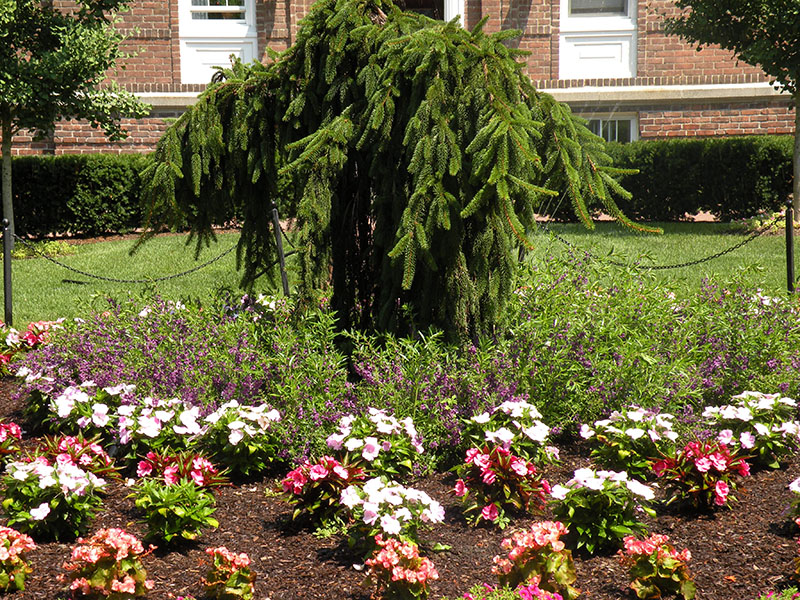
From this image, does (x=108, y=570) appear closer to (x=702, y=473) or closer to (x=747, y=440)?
(x=702, y=473)

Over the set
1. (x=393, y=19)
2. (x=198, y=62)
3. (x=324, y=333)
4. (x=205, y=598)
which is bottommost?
(x=205, y=598)

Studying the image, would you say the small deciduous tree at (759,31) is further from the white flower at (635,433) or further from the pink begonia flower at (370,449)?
the pink begonia flower at (370,449)

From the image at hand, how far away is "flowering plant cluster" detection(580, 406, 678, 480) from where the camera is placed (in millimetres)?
3934

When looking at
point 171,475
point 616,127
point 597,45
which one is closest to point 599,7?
point 597,45

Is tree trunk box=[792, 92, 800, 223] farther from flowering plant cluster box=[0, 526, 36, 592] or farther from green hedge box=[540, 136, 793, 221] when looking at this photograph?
flowering plant cluster box=[0, 526, 36, 592]

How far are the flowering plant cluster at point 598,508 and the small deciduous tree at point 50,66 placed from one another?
10342mm

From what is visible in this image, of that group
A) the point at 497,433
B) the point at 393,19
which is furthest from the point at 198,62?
the point at 497,433

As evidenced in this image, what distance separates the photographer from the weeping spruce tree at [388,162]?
14.3 feet

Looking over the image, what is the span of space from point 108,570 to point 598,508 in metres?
1.79

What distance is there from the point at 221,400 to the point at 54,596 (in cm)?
157

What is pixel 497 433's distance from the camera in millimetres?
3898

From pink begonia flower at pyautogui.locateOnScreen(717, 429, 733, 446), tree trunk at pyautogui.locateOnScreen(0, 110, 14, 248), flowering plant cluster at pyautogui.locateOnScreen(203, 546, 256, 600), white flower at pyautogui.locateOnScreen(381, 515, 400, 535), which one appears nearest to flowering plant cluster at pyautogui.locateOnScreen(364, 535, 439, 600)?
white flower at pyautogui.locateOnScreen(381, 515, 400, 535)

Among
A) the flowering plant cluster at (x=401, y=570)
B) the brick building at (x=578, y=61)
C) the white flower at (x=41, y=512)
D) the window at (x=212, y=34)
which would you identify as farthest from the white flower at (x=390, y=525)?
the window at (x=212, y=34)

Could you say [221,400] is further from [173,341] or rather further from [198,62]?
[198,62]
